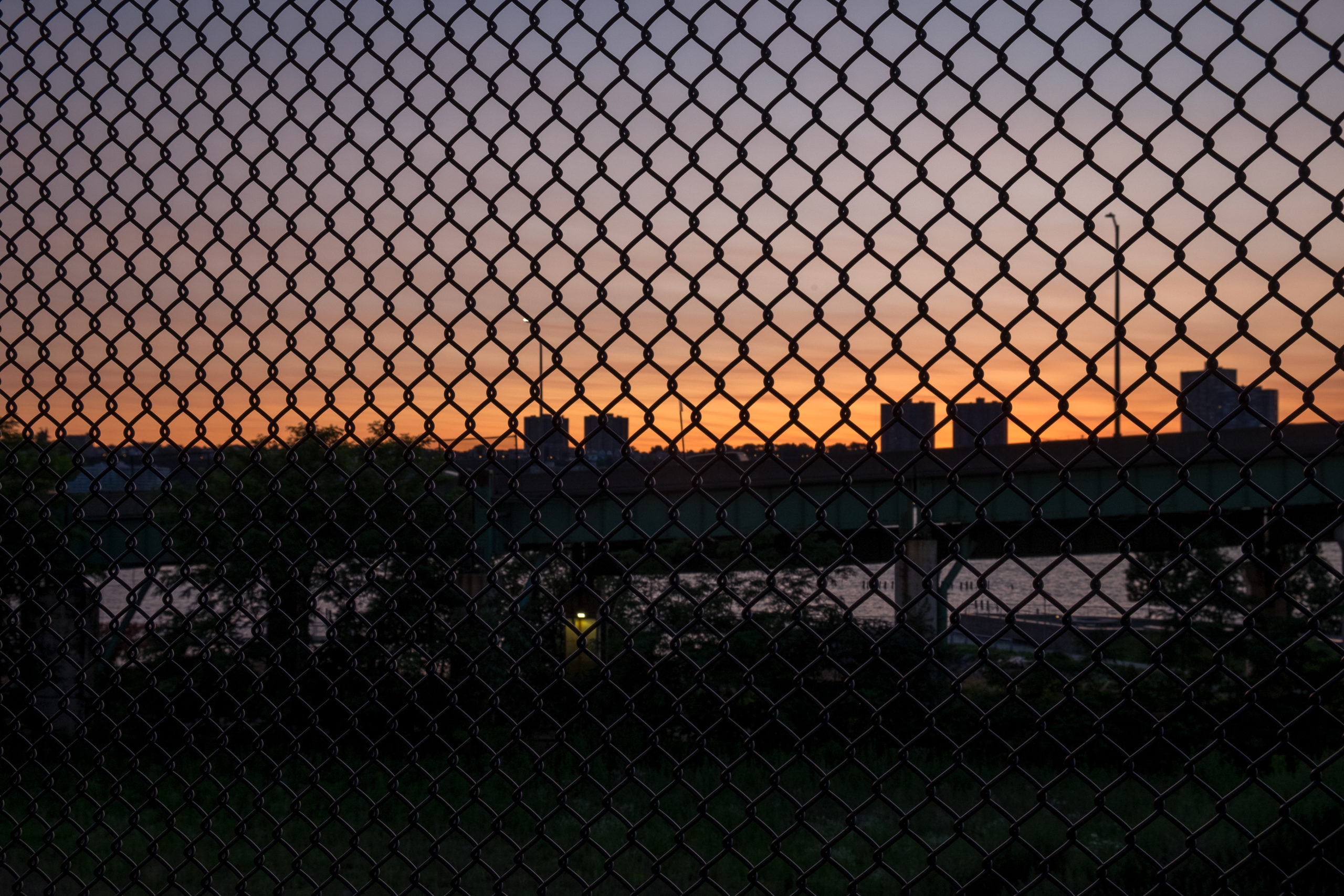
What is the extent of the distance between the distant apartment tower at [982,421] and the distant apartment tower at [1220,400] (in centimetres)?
42

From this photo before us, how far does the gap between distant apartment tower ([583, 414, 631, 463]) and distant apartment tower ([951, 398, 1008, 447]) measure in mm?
924

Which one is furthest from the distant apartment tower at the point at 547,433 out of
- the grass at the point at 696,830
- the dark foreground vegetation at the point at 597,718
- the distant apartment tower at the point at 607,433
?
the grass at the point at 696,830

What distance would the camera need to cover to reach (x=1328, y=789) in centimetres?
223

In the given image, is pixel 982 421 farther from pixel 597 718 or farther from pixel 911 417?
pixel 597 718

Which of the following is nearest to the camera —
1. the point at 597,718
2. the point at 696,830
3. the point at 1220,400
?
the point at 1220,400

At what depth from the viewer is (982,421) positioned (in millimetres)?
2596

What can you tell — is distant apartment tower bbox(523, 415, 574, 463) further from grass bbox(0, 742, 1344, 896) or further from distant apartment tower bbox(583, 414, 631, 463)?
grass bbox(0, 742, 1344, 896)

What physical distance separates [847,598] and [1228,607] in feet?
44.9

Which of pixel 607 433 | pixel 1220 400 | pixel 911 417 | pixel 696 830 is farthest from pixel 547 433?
pixel 696 830

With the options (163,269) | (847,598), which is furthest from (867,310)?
(847,598)

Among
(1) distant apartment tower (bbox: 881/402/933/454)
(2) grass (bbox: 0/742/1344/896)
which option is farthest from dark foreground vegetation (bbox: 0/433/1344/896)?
(1) distant apartment tower (bbox: 881/402/933/454)

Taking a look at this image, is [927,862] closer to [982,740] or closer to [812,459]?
[812,459]

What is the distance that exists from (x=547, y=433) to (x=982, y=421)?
1.22m

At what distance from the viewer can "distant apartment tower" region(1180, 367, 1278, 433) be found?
233 centimetres
